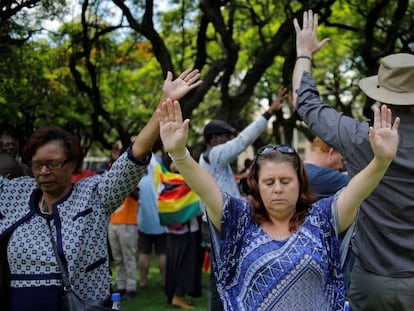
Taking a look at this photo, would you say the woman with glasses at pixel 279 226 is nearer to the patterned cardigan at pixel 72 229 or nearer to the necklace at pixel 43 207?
the patterned cardigan at pixel 72 229

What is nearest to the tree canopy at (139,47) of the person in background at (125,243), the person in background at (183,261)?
the person in background at (125,243)

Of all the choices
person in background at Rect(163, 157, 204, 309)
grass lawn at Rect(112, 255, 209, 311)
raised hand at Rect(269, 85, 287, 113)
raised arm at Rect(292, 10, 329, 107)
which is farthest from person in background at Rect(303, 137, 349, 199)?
grass lawn at Rect(112, 255, 209, 311)

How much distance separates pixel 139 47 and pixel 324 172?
11.6m

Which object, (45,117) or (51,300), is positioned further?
(45,117)

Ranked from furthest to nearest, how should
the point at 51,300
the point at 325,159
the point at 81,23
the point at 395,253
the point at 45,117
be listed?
the point at 45,117 < the point at 81,23 < the point at 325,159 < the point at 395,253 < the point at 51,300

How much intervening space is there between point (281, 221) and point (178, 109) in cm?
69

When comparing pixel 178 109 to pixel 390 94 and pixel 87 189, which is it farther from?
pixel 390 94

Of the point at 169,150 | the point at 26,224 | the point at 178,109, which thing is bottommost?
the point at 26,224

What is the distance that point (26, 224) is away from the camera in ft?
9.37

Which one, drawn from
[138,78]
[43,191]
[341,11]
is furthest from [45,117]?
[43,191]

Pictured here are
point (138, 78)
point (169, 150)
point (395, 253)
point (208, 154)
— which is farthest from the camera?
point (138, 78)

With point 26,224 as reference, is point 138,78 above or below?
above

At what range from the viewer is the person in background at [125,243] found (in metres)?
7.77

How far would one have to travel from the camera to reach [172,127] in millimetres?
2582
